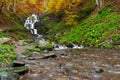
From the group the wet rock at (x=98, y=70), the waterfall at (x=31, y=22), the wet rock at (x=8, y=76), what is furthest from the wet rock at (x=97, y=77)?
the waterfall at (x=31, y=22)

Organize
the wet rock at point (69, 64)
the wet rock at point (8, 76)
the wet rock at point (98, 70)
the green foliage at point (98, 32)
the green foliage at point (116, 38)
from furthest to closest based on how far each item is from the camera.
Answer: the green foliage at point (98, 32) < the green foliage at point (116, 38) < the wet rock at point (69, 64) < the wet rock at point (98, 70) < the wet rock at point (8, 76)

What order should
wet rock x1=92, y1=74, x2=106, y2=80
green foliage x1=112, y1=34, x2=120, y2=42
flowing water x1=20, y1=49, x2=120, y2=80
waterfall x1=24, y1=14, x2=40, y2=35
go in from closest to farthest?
1. wet rock x1=92, y1=74, x2=106, y2=80
2. flowing water x1=20, y1=49, x2=120, y2=80
3. green foliage x1=112, y1=34, x2=120, y2=42
4. waterfall x1=24, y1=14, x2=40, y2=35

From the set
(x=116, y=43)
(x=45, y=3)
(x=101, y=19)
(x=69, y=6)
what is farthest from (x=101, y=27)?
(x=45, y=3)

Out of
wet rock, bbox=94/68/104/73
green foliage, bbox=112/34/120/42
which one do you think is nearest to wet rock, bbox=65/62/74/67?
wet rock, bbox=94/68/104/73

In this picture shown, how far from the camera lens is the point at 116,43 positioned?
21.3 meters

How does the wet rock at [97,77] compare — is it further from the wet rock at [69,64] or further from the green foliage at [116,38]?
the green foliage at [116,38]

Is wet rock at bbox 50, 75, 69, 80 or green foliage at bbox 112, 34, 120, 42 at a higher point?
green foliage at bbox 112, 34, 120, 42

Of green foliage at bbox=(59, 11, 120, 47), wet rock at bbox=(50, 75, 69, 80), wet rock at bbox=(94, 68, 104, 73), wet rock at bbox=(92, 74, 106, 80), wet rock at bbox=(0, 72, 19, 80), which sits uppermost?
green foliage at bbox=(59, 11, 120, 47)

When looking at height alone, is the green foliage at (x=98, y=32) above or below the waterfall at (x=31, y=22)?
below

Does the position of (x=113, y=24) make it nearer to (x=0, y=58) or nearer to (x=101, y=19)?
(x=101, y=19)

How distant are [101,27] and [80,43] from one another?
10.1ft

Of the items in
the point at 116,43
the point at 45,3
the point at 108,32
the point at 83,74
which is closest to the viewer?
the point at 83,74

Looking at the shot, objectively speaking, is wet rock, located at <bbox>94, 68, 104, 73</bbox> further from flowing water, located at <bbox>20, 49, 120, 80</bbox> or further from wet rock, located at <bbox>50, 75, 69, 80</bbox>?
wet rock, located at <bbox>50, 75, 69, 80</bbox>

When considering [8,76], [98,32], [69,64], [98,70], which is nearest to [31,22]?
[98,32]
